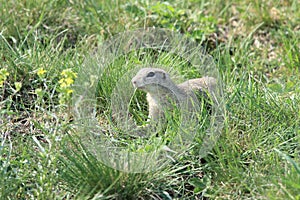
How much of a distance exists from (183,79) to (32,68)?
99 cm

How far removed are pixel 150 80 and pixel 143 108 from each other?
1.14 feet

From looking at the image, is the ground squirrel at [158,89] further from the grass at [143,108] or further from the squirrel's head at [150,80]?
the grass at [143,108]

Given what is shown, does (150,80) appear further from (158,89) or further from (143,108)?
(143,108)

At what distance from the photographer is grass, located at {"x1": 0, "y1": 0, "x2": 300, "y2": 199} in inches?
111

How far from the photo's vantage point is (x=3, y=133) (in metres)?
3.24

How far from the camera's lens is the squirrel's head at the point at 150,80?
3.14 metres

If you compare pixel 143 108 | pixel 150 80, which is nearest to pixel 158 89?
pixel 150 80

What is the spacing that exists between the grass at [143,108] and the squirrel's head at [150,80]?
360mm

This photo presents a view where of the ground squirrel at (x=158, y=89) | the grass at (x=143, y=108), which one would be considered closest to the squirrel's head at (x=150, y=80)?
the ground squirrel at (x=158, y=89)

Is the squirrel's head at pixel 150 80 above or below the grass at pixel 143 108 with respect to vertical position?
above

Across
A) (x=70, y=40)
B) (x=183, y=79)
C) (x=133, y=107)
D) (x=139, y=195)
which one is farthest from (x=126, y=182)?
(x=70, y=40)

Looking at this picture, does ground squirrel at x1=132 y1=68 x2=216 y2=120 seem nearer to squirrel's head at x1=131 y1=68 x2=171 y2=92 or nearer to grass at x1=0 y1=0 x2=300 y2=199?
squirrel's head at x1=131 y1=68 x2=171 y2=92

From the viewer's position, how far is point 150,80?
10.4ft

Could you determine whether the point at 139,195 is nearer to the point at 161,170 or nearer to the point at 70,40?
the point at 161,170
